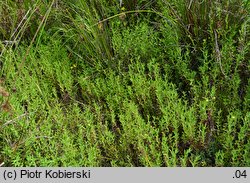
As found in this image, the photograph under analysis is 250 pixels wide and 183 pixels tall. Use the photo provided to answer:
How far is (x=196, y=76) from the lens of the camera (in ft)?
8.98

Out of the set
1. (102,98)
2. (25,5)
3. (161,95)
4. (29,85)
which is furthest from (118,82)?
(25,5)

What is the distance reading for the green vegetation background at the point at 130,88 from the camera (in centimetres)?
230

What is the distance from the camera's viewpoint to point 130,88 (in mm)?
2562

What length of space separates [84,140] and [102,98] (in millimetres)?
417

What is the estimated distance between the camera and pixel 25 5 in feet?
10.8

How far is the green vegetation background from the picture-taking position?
2303 millimetres

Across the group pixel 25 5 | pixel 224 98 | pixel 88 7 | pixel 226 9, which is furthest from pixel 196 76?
pixel 25 5
